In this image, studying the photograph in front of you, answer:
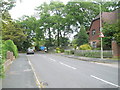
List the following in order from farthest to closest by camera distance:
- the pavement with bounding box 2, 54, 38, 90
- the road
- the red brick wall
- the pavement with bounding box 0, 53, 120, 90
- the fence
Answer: the fence
the red brick wall
the road
the pavement with bounding box 0, 53, 120, 90
the pavement with bounding box 2, 54, 38, 90

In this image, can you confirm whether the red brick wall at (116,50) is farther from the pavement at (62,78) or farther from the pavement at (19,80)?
the pavement at (19,80)

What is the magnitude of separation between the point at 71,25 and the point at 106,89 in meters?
46.8

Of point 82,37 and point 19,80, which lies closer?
point 19,80

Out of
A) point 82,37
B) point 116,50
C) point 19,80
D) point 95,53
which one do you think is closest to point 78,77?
point 19,80

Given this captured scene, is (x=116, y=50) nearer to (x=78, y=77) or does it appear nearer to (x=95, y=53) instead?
(x=95, y=53)

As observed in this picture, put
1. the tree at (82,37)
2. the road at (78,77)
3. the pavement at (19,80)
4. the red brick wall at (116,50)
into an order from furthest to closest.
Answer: the tree at (82,37) → the red brick wall at (116,50) → the road at (78,77) → the pavement at (19,80)

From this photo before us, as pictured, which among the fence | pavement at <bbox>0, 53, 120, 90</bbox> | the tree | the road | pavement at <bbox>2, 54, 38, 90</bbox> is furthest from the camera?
the tree

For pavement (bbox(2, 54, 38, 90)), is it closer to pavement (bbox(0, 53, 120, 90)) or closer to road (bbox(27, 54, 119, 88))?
pavement (bbox(0, 53, 120, 90))

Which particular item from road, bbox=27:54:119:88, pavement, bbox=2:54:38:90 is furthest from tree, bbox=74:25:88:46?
pavement, bbox=2:54:38:90

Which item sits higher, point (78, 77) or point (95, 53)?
Answer: point (95, 53)

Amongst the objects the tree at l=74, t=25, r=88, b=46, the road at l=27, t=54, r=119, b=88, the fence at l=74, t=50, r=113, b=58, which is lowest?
the road at l=27, t=54, r=119, b=88

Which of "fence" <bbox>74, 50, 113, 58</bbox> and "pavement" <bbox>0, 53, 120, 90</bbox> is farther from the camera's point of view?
"fence" <bbox>74, 50, 113, 58</bbox>

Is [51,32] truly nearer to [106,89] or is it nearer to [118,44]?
[118,44]

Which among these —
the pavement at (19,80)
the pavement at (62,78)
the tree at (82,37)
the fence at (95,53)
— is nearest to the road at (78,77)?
the pavement at (62,78)
